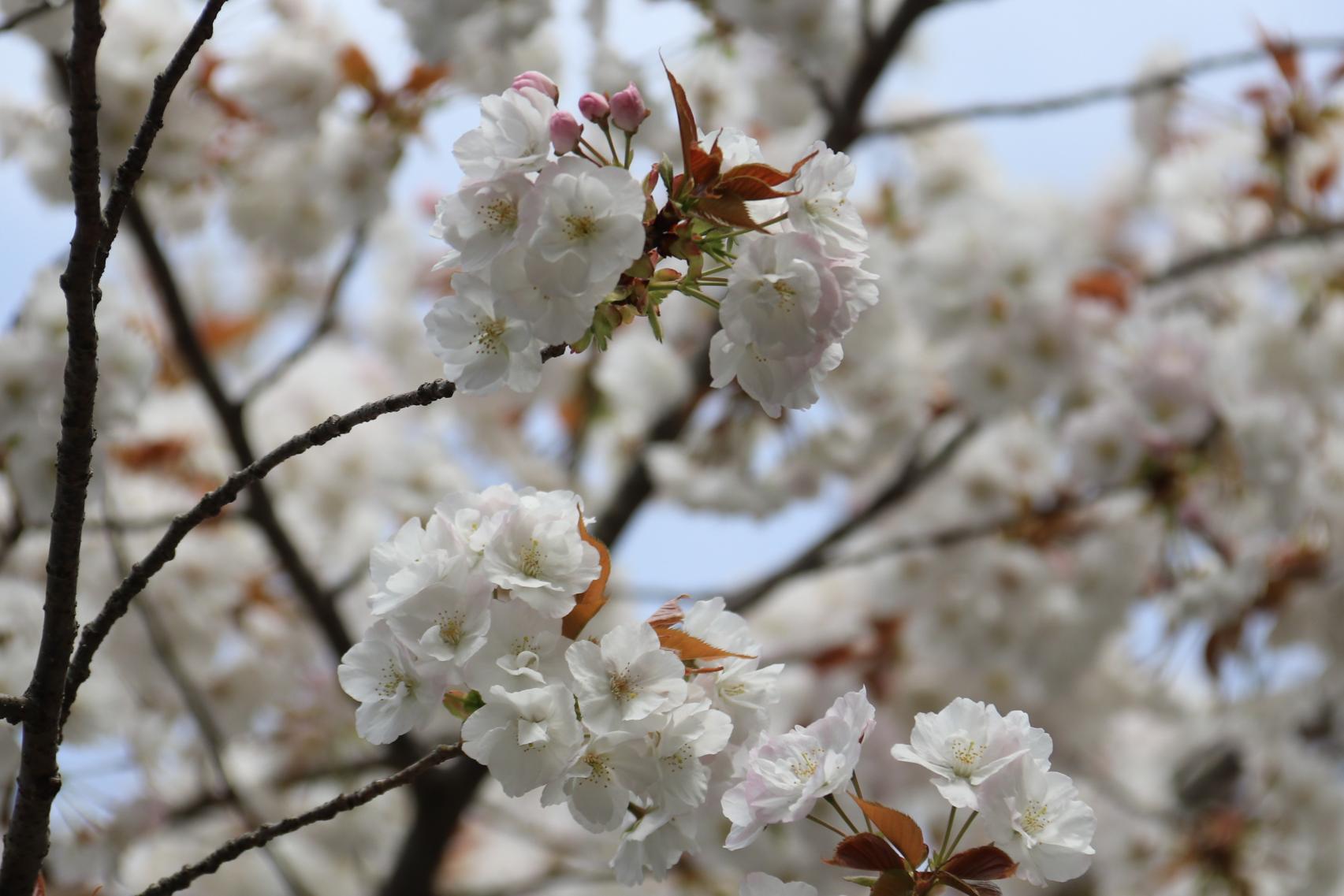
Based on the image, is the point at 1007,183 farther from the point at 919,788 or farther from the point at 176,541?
the point at 176,541

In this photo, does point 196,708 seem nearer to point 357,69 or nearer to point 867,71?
point 357,69

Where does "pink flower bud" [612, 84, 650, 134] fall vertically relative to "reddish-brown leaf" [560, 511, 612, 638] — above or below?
above

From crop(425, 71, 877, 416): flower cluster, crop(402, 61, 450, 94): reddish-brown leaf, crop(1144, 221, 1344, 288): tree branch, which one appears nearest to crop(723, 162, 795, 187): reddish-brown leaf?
crop(425, 71, 877, 416): flower cluster

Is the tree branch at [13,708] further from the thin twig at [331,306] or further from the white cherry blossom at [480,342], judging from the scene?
the thin twig at [331,306]

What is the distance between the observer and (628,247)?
0.61m

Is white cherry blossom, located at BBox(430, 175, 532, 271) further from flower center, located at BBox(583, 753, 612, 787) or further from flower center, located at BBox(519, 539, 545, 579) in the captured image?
flower center, located at BBox(583, 753, 612, 787)

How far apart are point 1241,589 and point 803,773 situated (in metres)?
1.91

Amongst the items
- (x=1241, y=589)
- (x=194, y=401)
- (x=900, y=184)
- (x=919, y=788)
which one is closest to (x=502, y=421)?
(x=194, y=401)

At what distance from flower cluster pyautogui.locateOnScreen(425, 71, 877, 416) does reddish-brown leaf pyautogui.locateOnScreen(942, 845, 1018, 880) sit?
0.25 metres

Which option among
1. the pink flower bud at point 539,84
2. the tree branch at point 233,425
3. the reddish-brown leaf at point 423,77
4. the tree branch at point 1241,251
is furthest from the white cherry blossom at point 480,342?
the tree branch at point 1241,251

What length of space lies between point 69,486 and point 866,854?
0.43m

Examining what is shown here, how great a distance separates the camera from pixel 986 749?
66cm

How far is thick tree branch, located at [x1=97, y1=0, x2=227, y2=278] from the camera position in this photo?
594 mm

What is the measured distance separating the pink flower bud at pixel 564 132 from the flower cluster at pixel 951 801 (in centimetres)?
31
